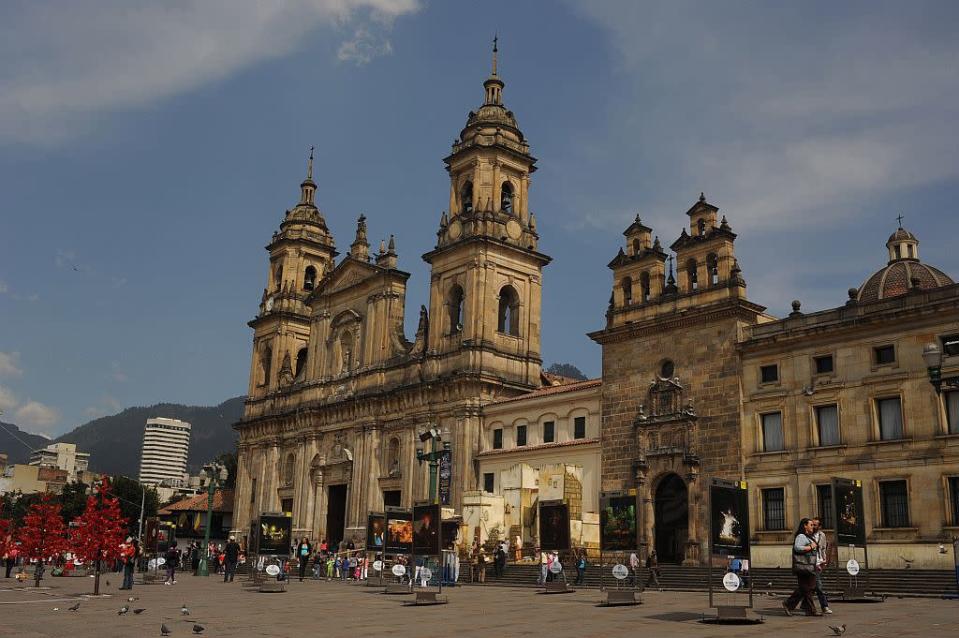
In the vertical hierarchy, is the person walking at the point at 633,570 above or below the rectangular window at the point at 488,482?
below

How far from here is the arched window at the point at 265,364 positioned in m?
77.2

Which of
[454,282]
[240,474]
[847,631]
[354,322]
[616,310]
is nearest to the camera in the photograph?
[847,631]

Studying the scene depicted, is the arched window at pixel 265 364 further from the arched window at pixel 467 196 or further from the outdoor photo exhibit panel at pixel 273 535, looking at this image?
the outdoor photo exhibit panel at pixel 273 535

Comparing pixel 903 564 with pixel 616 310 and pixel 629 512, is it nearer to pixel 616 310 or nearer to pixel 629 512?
pixel 629 512

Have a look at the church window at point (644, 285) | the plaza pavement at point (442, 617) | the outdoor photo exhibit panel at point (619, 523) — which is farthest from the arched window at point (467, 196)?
the plaza pavement at point (442, 617)

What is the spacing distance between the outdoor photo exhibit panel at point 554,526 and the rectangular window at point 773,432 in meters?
8.63

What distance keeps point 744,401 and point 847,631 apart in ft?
82.3

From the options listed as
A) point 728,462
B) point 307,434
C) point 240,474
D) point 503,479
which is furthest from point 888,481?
point 240,474

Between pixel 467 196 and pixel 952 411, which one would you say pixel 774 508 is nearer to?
pixel 952 411

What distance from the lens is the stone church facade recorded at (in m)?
56.4

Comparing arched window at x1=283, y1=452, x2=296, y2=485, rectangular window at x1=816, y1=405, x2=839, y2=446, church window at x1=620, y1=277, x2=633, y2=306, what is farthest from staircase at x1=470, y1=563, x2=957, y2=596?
arched window at x1=283, y1=452, x2=296, y2=485

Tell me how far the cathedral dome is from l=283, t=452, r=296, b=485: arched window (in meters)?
39.6

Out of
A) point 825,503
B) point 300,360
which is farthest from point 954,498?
point 300,360

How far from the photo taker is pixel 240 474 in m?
75.2
